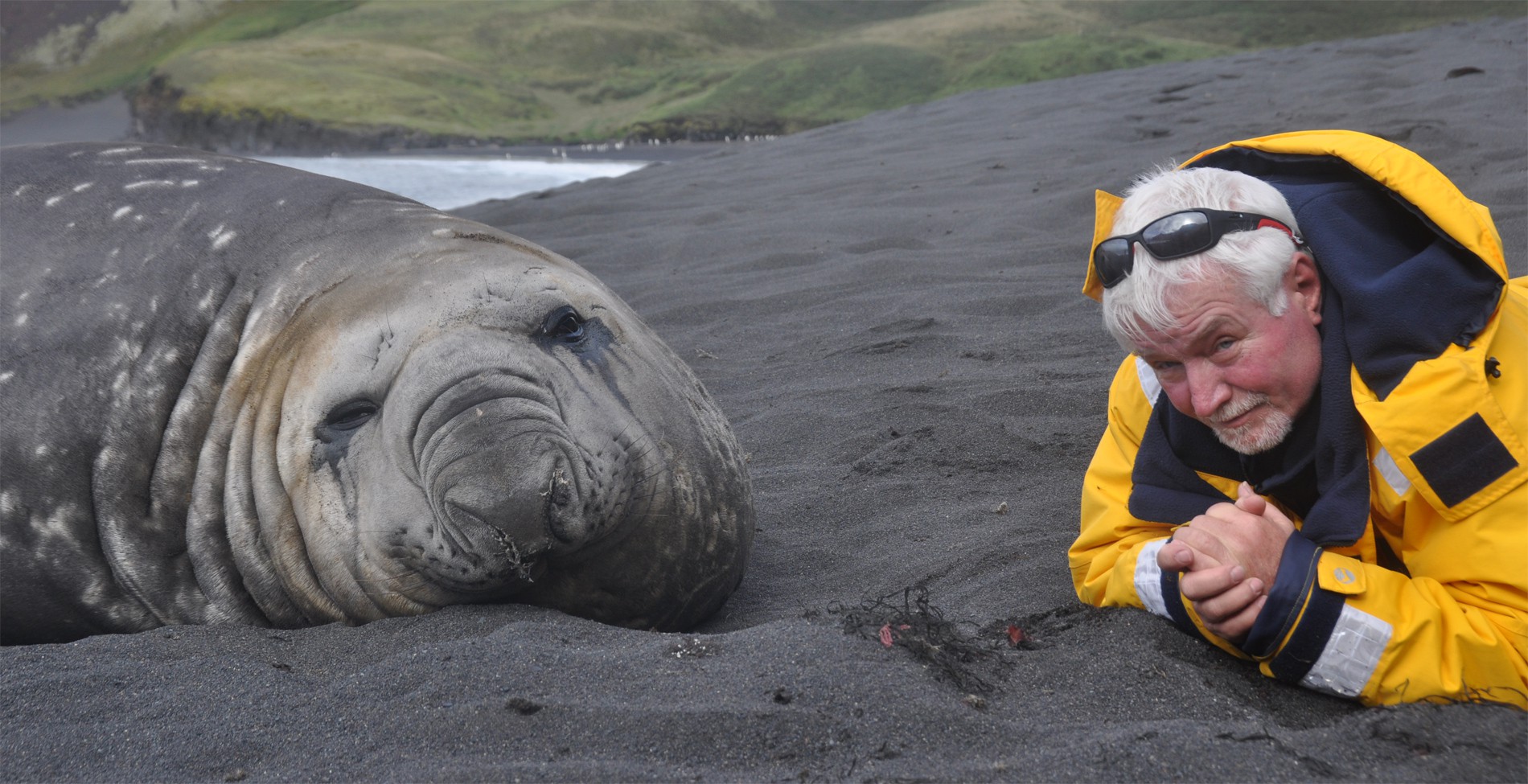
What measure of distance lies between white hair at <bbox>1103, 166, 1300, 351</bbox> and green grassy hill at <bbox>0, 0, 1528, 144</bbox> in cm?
1316

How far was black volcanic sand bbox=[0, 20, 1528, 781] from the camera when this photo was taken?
1.77m

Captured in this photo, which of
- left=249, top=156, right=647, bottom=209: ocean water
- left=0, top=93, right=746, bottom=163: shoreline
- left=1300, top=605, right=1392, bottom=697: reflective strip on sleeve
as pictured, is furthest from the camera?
left=0, top=93, right=746, bottom=163: shoreline

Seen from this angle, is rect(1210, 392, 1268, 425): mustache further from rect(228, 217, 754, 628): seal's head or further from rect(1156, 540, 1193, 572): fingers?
rect(228, 217, 754, 628): seal's head

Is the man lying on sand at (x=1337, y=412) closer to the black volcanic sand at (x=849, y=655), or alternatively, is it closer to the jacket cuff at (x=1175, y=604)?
the jacket cuff at (x=1175, y=604)

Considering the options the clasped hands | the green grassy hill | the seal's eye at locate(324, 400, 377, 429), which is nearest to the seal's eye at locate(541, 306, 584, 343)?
the seal's eye at locate(324, 400, 377, 429)

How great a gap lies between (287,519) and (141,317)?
30.3 inches

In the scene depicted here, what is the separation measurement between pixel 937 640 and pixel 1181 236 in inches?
34.8

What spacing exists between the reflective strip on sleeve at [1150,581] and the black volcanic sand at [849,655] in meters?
0.06

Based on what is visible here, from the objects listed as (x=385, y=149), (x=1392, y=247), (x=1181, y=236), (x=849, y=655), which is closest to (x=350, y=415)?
(x=849, y=655)

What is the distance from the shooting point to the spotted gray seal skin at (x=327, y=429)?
7.91ft


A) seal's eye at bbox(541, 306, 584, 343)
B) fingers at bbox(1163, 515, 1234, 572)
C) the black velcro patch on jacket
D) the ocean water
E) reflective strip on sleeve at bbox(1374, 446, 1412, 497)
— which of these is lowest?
the ocean water

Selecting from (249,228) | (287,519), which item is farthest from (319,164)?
(287,519)

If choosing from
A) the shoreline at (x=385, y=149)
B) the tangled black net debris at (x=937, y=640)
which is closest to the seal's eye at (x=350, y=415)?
the tangled black net debris at (x=937, y=640)

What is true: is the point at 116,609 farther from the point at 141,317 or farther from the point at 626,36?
the point at 626,36
